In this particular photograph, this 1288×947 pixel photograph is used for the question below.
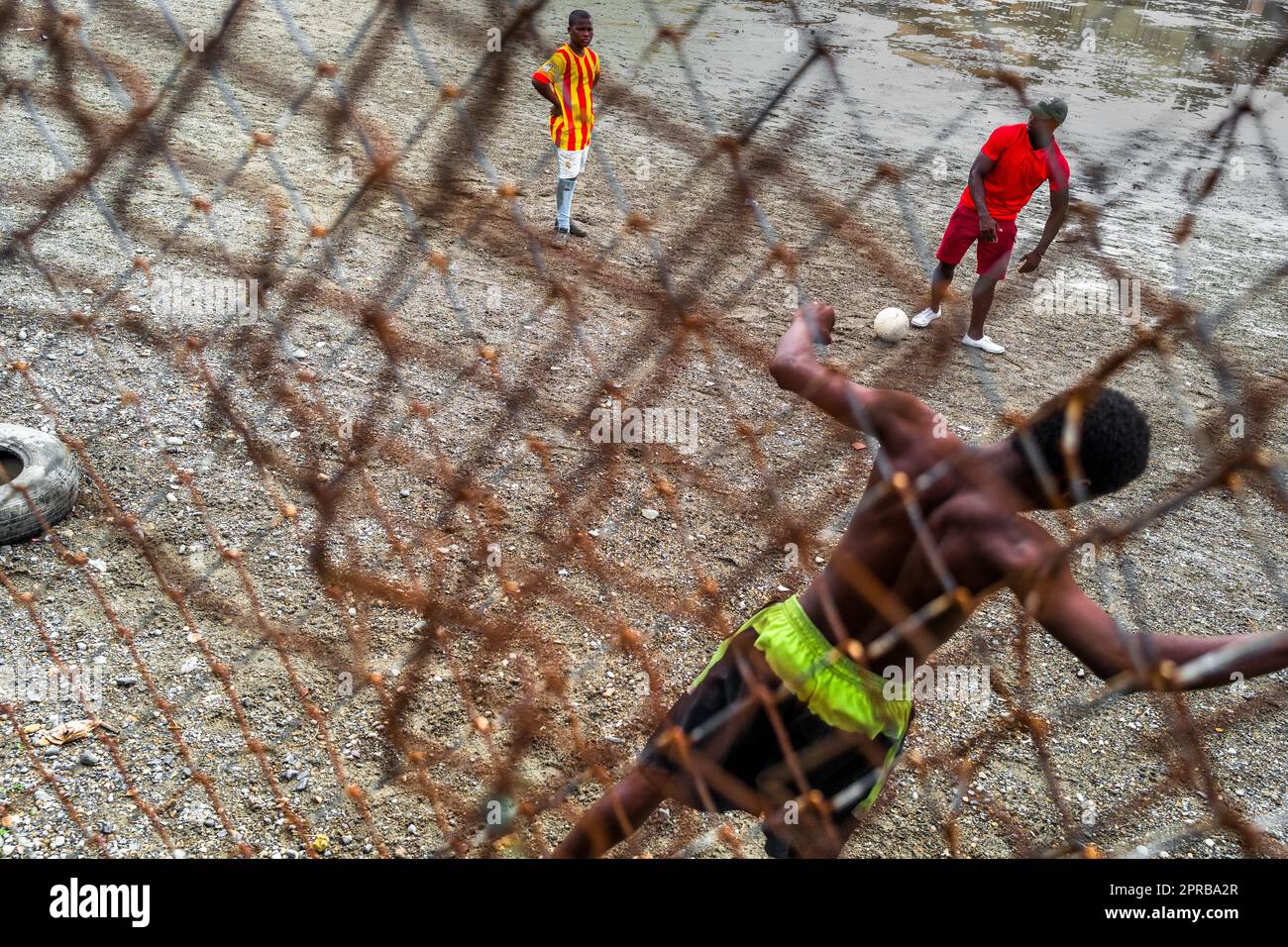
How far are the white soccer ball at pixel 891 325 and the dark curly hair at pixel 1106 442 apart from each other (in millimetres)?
3093

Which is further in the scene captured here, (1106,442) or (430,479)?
(430,479)

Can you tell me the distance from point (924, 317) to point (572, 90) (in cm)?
189

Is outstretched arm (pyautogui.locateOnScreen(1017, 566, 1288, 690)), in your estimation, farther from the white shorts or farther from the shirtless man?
the white shorts

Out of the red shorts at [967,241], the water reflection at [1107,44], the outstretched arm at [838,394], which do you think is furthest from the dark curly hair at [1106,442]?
the water reflection at [1107,44]

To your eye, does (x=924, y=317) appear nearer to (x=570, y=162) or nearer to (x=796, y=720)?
(x=570, y=162)

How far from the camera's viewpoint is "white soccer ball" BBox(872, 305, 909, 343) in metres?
4.43

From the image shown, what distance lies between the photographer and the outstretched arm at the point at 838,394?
1568 mm

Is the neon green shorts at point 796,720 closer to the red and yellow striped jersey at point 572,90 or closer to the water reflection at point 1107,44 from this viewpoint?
the red and yellow striped jersey at point 572,90

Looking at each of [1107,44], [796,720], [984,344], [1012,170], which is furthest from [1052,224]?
[1107,44]

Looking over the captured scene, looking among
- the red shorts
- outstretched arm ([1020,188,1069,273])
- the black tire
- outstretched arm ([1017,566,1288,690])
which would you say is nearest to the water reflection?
the red shorts

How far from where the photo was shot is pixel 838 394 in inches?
62.4

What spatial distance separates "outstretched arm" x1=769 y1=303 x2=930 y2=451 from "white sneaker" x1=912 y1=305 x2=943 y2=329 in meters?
3.13

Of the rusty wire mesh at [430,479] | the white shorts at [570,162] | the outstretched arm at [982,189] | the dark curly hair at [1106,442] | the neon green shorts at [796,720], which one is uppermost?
the dark curly hair at [1106,442]

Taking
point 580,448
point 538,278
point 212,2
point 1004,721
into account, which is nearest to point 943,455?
point 1004,721
